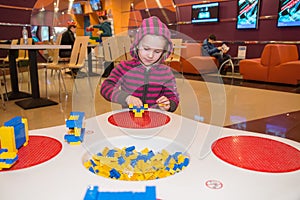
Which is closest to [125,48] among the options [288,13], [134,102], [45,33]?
[134,102]

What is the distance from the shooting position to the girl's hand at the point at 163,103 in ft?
3.31

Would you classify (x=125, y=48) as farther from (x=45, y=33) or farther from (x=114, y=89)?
(x=45, y=33)

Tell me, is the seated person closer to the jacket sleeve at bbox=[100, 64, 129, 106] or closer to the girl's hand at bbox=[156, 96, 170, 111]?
the jacket sleeve at bbox=[100, 64, 129, 106]

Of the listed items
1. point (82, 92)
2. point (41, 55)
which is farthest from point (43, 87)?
point (41, 55)

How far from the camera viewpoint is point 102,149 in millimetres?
773

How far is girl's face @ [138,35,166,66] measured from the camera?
0.88m

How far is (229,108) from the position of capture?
286 centimetres

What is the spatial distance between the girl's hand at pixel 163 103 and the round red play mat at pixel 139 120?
0.04 m

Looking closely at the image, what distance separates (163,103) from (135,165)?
38cm

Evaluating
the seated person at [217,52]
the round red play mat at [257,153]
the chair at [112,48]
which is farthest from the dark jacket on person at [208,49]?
the round red play mat at [257,153]

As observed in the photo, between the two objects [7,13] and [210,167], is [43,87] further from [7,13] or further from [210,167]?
[210,167]

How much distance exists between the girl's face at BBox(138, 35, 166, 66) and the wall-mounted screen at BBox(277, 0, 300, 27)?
15.7ft

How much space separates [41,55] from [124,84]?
20.9 ft

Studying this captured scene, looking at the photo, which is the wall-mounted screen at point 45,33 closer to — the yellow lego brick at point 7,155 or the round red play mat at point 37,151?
the round red play mat at point 37,151
